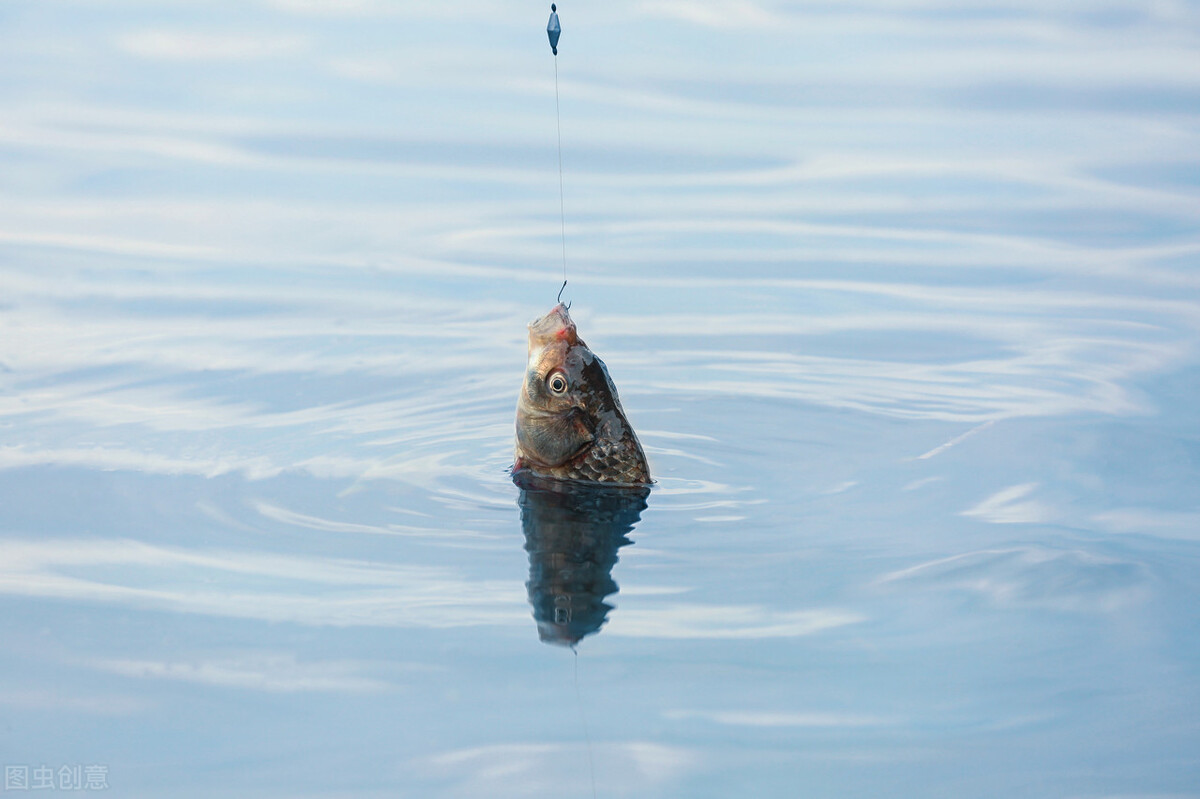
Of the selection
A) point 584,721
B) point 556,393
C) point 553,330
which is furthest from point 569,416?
point 584,721

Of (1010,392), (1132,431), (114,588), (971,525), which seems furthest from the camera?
(1010,392)

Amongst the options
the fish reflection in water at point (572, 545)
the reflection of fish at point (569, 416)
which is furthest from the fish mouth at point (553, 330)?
the fish reflection in water at point (572, 545)

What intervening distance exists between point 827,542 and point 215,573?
2.78 m

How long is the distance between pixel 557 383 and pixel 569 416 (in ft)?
0.66

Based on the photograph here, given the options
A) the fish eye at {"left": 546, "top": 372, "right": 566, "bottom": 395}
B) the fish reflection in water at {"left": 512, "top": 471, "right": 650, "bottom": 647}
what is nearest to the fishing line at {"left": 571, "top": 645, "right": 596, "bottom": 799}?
the fish reflection in water at {"left": 512, "top": 471, "right": 650, "bottom": 647}

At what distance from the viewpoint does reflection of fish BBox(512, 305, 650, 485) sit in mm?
7770

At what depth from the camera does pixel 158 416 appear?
9.68 m

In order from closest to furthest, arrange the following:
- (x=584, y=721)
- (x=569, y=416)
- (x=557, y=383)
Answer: (x=584, y=721) < (x=557, y=383) < (x=569, y=416)

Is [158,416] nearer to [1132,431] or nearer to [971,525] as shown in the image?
[971,525]

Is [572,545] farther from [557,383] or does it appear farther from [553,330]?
[553,330]

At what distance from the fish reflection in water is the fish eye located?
54 cm

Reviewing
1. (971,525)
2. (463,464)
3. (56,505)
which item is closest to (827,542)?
(971,525)

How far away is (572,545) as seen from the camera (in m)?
7.30

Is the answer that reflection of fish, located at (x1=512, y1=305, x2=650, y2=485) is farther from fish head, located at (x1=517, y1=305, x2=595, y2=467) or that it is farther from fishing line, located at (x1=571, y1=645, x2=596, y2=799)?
fishing line, located at (x1=571, y1=645, x2=596, y2=799)
